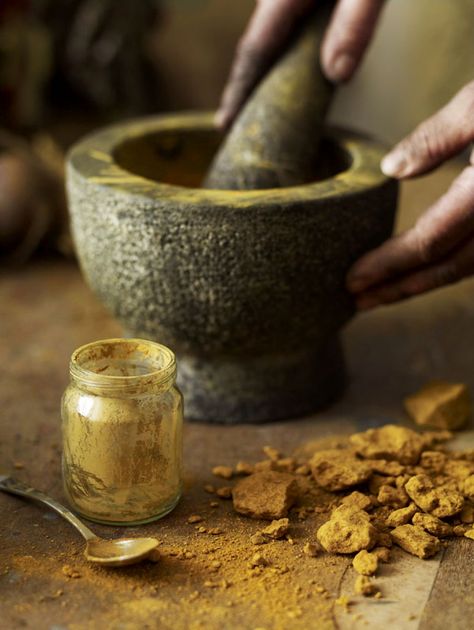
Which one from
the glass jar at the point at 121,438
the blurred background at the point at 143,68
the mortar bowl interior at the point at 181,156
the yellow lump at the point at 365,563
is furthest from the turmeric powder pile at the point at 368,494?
the blurred background at the point at 143,68

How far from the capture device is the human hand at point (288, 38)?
1905 millimetres

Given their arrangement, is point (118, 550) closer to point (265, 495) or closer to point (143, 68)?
point (265, 495)

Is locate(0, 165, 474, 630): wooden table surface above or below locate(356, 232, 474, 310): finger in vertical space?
below

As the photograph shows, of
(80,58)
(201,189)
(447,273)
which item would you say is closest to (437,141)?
(447,273)

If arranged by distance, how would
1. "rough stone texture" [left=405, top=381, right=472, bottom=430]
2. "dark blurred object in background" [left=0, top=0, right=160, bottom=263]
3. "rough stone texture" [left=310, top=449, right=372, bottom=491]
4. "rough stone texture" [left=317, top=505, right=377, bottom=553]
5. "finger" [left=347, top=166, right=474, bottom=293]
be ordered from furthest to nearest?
"dark blurred object in background" [left=0, top=0, right=160, bottom=263], "rough stone texture" [left=405, top=381, right=472, bottom=430], "finger" [left=347, top=166, right=474, bottom=293], "rough stone texture" [left=310, top=449, right=372, bottom=491], "rough stone texture" [left=317, top=505, right=377, bottom=553]

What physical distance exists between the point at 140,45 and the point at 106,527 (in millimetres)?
2221

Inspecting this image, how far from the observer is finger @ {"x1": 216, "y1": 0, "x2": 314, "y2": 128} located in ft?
6.54

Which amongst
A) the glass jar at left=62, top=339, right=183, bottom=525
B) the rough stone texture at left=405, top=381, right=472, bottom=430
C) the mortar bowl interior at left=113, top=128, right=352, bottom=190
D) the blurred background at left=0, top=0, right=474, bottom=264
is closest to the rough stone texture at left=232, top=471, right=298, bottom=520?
the glass jar at left=62, top=339, right=183, bottom=525

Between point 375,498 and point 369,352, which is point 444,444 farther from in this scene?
point 369,352

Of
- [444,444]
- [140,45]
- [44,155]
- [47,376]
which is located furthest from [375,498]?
[140,45]

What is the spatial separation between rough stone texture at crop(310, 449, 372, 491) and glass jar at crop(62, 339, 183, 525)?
23 cm

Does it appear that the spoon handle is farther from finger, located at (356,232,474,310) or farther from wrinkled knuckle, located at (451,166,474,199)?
wrinkled knuckle, located at (451,166,474,199)

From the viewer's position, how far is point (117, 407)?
146 cm

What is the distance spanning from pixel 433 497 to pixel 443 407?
13.1 inches
